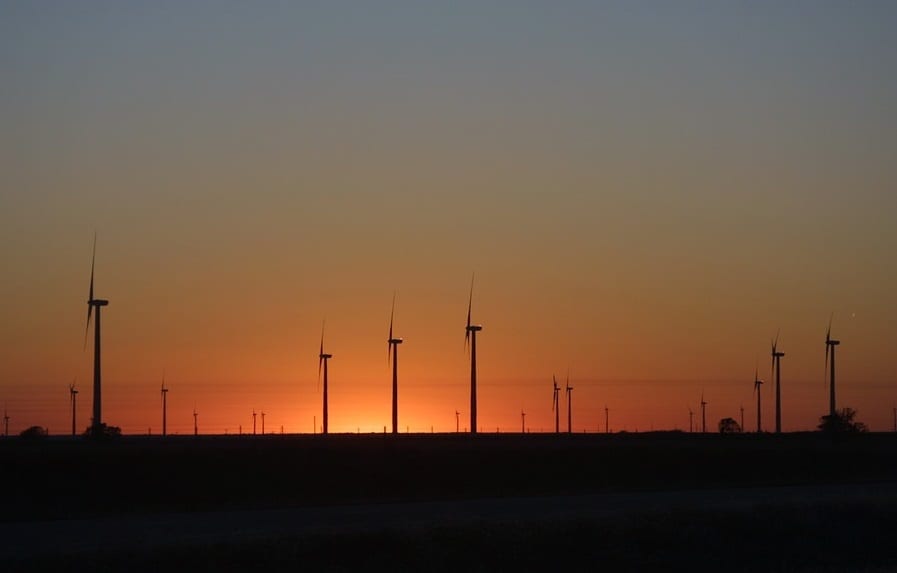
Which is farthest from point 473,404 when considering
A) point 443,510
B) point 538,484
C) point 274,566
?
point 274,566

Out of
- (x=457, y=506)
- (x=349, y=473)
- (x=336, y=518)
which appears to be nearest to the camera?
(x=336, y=518)

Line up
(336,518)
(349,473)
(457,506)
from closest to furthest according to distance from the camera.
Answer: (336,518), (457,506), (349,473)

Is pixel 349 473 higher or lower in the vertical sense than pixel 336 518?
higher

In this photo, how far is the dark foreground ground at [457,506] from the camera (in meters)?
42.3

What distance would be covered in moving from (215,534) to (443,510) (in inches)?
551

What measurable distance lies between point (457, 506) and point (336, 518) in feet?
28.8

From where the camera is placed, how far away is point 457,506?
59344mm

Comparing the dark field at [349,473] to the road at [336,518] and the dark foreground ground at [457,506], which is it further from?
the road at [336,518]

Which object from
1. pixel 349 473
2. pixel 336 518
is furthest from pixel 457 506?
pixel 349 473

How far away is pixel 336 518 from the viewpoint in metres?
51.8

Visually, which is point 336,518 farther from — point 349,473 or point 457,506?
point 349,473

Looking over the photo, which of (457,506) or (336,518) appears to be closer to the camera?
(336,518)

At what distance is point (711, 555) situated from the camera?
48031 mm

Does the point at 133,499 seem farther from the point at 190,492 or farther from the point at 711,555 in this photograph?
the point at 711,555
